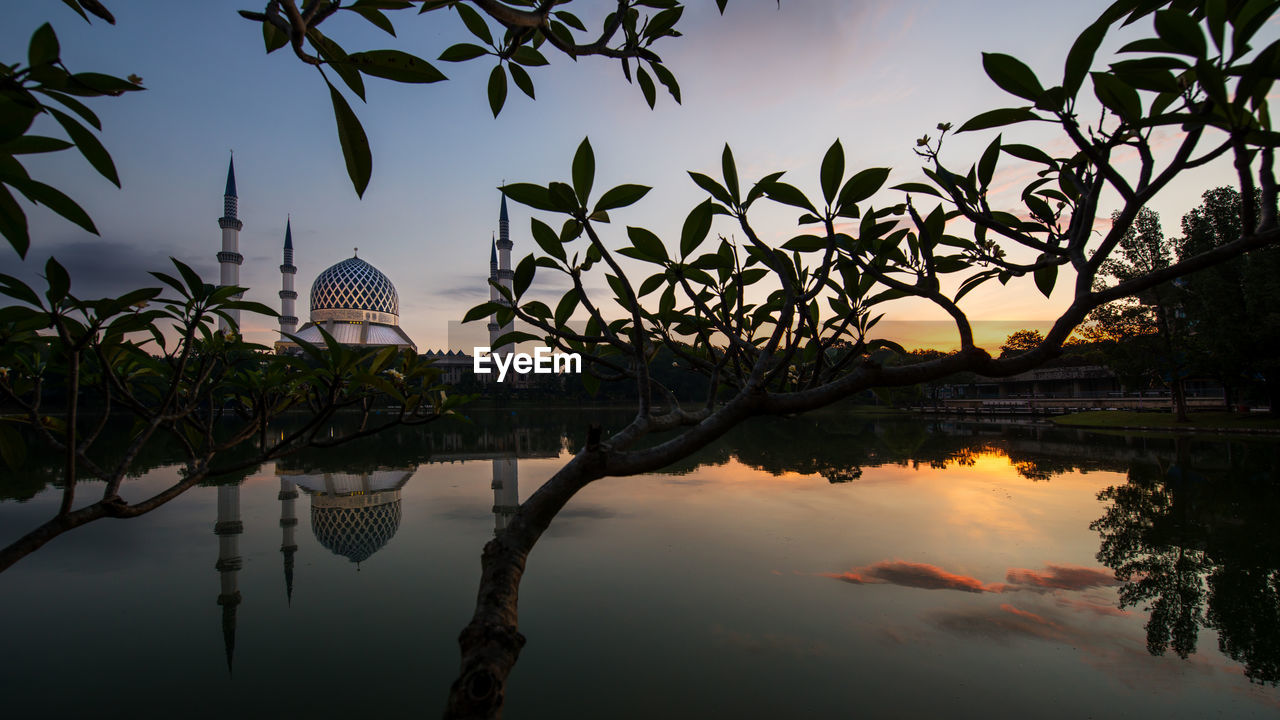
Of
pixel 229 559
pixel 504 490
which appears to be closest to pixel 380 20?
pixel 229 559

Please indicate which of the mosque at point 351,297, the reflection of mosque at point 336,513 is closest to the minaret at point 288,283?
the mosque at point 351,297

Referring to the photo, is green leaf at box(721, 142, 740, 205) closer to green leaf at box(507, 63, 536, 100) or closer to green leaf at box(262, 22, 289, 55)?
green leaf at box(507, 63, 536, 100)

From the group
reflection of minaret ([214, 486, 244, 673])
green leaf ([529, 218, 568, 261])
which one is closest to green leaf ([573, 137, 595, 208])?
green leaf ([529, 218, 568, 261])

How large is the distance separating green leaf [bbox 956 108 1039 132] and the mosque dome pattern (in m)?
65.2

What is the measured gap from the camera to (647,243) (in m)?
1.19

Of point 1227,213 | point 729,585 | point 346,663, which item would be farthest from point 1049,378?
point 346,663

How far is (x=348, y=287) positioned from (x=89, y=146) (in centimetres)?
6505

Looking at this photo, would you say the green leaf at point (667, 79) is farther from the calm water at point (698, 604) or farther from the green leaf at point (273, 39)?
the calm water at point (698, 604)

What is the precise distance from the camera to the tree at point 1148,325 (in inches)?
878

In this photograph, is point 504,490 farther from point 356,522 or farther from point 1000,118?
point 1000,118

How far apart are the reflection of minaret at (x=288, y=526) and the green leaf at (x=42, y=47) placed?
6703mm

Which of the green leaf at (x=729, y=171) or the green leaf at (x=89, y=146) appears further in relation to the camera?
the green leaf at (x=729, y=171)

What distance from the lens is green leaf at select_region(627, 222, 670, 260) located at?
1.16 metres

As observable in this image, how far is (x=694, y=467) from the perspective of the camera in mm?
13930
